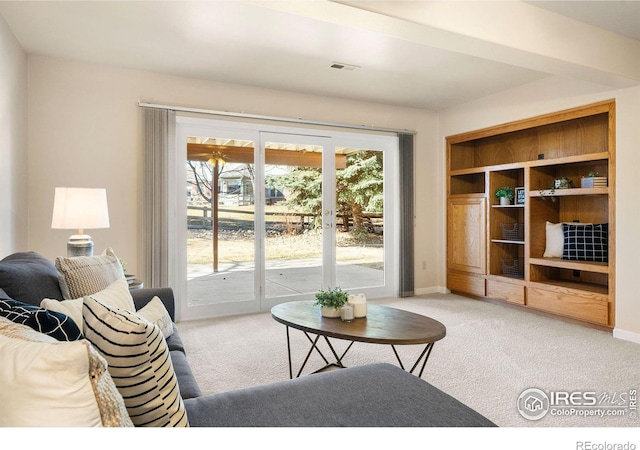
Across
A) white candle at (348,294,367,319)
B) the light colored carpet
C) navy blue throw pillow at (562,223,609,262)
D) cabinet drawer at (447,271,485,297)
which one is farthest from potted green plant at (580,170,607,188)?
white candle at (348,294,367,319)

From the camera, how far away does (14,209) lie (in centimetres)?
334

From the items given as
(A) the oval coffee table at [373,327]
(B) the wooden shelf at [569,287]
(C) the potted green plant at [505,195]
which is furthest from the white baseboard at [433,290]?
(A) the oval coffee table at [373,327]

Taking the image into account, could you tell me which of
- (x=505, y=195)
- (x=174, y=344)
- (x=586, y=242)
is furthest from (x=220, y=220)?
(x=586, y=242)

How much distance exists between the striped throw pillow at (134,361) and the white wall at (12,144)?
101 inches

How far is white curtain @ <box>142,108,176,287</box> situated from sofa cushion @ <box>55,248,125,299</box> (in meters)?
1.75

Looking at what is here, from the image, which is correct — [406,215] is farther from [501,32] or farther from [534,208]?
[501,32]

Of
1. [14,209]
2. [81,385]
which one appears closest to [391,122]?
[14,209]

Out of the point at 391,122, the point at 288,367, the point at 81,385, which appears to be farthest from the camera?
the point at 391,122

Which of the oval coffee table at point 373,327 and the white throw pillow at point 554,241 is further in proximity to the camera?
the white throw pillow at point 554,241

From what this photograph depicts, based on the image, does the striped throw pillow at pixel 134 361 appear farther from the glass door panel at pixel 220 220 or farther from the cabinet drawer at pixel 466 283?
the cabinet drawer at pixel 466 283

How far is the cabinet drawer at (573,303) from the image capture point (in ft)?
12.8

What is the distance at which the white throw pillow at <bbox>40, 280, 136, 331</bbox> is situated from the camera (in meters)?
1.57
